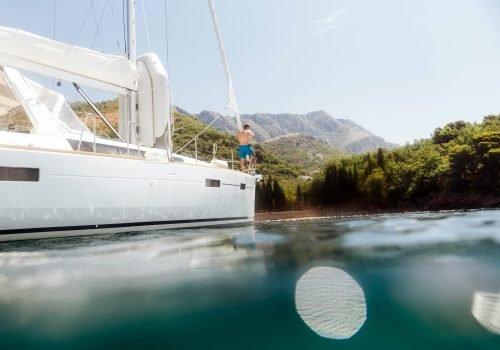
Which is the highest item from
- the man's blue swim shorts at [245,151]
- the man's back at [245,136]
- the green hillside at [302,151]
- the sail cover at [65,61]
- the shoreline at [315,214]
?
the green hillside at [302,151]

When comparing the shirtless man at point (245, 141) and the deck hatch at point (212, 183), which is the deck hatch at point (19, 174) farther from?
the shirtless man at point (245, 141)

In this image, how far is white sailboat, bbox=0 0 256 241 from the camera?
229 inches

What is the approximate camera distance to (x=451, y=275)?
237 centimetres

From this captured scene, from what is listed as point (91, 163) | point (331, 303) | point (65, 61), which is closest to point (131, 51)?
point (65, 61)

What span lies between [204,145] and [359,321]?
50500 millimetres

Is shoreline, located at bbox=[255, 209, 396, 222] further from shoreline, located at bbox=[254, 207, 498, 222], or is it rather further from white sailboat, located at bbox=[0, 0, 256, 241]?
white sailboat, located at bbox=[0, 0, 256, 241]

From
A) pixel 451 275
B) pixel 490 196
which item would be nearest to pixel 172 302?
pixel 451 275

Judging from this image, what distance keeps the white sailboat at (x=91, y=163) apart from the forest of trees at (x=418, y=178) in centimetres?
2849

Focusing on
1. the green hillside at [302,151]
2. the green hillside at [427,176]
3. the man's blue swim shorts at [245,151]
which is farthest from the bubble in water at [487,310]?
the green hillside at [302,151]

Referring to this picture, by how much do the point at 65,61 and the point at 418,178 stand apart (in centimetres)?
3518

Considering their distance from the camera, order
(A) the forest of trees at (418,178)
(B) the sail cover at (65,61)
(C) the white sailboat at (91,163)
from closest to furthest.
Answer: (C) the white sailboat at (91,163) < (B) the sail cover at (65,61) < (A) the forest of trees at (418,178)

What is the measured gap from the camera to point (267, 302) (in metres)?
2.03

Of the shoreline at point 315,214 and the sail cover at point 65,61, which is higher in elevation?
the sail cover at point 65,61

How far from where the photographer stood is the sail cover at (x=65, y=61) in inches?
288
